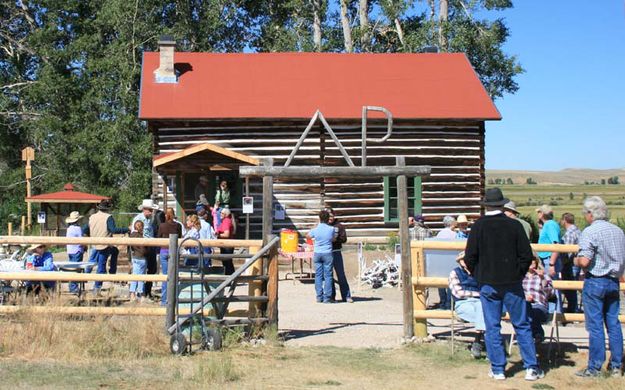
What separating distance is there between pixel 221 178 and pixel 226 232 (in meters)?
4.23

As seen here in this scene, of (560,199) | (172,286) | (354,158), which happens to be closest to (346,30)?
(354,158)

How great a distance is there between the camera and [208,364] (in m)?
8.08

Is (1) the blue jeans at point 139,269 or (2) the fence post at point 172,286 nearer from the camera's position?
(2) the fence post at point 172,286

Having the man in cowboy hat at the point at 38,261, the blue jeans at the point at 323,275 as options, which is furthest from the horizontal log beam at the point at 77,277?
the blue jeans at the point at 323,275

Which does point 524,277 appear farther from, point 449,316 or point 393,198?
point 393,198

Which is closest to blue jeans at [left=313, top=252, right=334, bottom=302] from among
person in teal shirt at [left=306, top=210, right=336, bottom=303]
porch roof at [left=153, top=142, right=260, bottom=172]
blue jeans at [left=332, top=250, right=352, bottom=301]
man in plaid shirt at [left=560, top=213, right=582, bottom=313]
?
person in teal shirt at [left=306, top=210, right=336, bottom=303]

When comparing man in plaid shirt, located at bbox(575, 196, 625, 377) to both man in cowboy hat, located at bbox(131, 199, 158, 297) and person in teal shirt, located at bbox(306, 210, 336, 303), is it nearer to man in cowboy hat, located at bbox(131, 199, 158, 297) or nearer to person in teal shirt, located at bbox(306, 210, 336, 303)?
person in teal shirt, located at bbox(306, 210, 336, 303)

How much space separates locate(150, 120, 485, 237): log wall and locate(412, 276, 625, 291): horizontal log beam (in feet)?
37.0

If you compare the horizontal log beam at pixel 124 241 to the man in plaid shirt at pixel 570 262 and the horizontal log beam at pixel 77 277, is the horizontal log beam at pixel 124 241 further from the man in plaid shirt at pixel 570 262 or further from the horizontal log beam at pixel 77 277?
the man in plaid shirt at pixel 570 262

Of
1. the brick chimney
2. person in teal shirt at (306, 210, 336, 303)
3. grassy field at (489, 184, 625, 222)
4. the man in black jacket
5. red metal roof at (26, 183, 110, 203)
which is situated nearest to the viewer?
the man in black jacket

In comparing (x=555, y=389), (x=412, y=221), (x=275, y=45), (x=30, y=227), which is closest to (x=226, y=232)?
(x=412, y=221)

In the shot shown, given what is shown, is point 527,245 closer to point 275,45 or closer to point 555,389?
point 555,389

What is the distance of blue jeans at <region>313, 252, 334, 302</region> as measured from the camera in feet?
43.5

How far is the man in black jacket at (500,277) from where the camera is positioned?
8023mm
